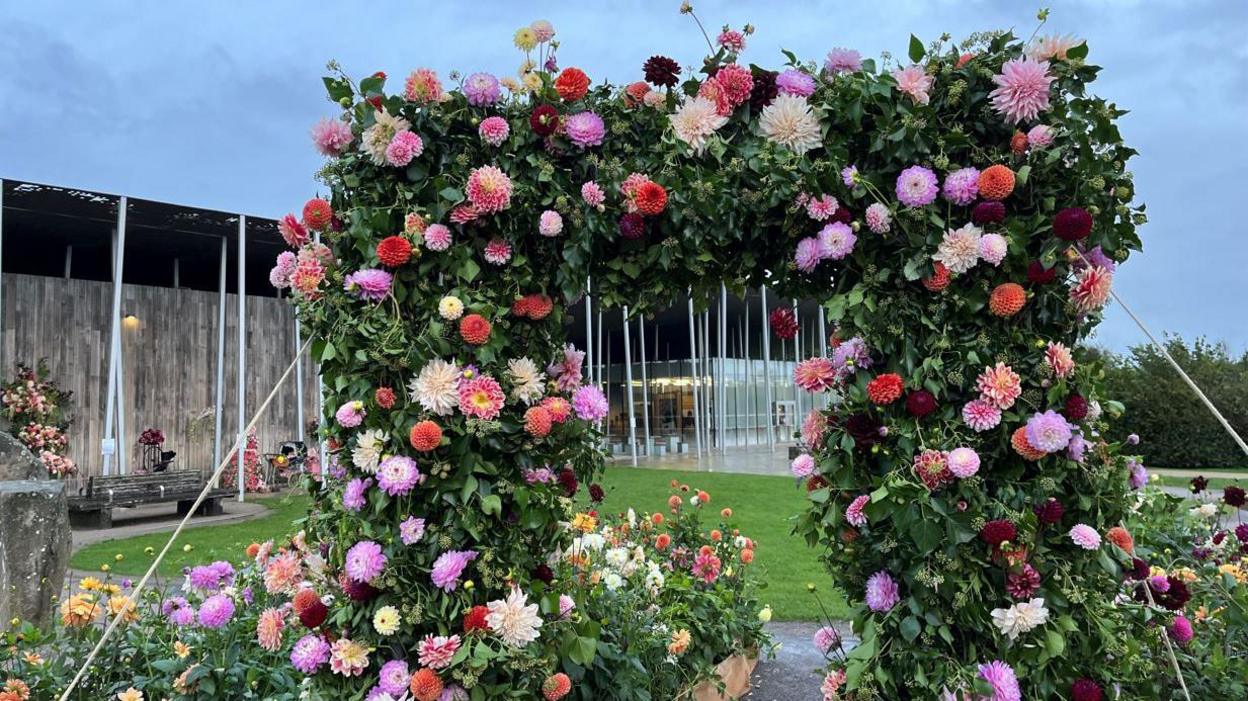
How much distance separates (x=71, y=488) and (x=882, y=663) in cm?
1377

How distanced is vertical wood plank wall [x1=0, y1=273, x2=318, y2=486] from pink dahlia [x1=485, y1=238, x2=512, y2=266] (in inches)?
442

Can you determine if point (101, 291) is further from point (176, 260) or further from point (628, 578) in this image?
point (628, 578)

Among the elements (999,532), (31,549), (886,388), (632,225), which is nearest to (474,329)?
(632,225)

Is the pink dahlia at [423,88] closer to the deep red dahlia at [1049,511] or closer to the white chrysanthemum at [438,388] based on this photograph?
the white chrysanthemum at [438,388]

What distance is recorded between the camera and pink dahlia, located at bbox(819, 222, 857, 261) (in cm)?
212

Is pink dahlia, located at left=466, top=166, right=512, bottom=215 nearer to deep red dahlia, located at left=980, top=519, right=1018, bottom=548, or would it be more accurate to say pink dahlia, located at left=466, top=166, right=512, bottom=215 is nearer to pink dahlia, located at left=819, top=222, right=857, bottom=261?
pink dahlia, located at left=819, top=222, right=857, bottom=261

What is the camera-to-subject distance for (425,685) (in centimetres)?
213

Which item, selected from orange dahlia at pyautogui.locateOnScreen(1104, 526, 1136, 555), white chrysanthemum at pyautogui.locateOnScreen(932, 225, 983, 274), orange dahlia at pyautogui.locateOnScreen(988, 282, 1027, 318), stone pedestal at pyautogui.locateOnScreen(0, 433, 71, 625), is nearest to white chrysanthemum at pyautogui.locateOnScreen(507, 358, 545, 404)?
white chrysanthemum at pyautogui.locateOnScreen(932, 225, 983, 274)

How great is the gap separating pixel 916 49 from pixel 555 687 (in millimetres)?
2205

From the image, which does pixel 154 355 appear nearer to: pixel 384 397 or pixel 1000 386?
pixel 384 397

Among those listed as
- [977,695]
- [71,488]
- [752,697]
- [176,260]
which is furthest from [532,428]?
[176,260]

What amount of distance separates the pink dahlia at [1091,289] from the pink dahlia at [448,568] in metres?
1.90

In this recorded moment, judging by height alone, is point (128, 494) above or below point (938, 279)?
below

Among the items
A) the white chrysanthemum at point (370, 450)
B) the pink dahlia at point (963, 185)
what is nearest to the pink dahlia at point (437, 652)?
the white chrysanthemum at point (370, 450)
